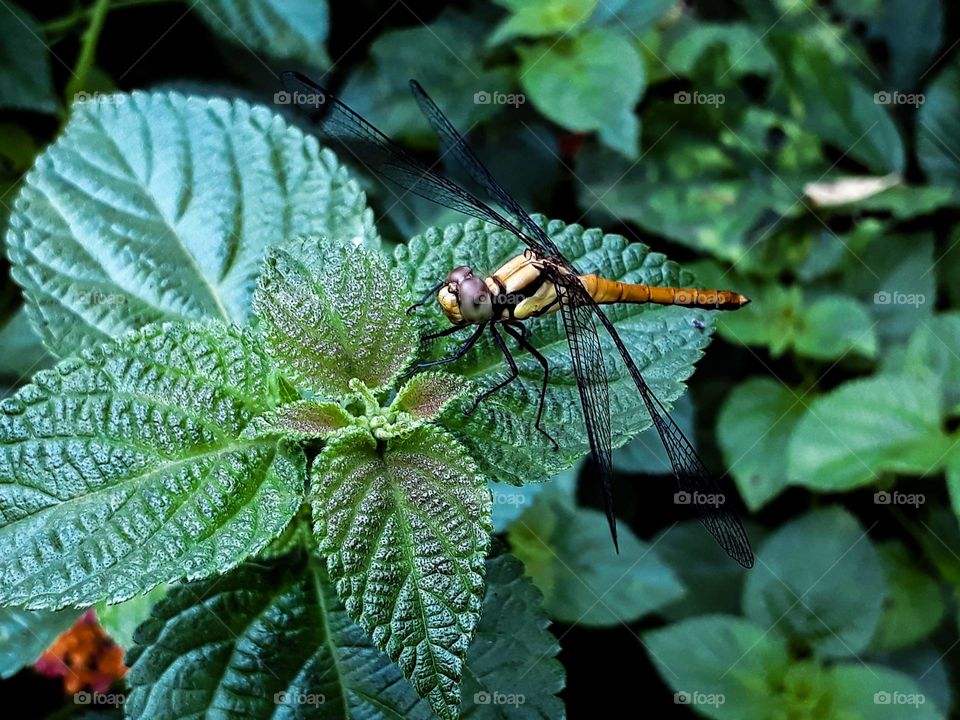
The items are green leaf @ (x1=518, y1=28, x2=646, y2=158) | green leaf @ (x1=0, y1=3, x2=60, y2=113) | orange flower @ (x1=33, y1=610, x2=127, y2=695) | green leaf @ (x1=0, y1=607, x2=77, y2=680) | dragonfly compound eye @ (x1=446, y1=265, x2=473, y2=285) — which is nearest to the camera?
dragonfly compound eye @ (x1=446, y1=265, x2=473, y2=285)

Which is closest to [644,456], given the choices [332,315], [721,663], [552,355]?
[721,663]

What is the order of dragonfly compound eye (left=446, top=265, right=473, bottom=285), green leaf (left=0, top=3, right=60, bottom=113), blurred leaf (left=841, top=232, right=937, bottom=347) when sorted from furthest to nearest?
blurred leaf (left=841, top=232, right=937, bottom=347)
green leaf (left=0, top=3, right=60, bottom=113)
dragonfly compound eye (left=446, top=265, right=473, bottom=285)

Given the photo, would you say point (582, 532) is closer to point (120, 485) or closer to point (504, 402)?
point (504, 402)

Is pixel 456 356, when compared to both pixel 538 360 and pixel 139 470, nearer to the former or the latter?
pixel 538 360

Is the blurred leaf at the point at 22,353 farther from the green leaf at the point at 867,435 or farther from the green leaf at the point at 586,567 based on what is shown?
the green leaf at the point at 867,435

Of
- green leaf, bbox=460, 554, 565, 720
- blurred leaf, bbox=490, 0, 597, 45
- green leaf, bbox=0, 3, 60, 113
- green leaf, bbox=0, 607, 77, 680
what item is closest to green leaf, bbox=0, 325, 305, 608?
green leaf, bbox=460, 554, 565, 720

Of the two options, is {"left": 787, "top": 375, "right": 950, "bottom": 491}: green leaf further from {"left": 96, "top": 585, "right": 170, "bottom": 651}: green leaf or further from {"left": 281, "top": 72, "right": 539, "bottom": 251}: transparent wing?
{"left": 96, "top": 585, "right": 170, "bottom": 651}: green leaf
